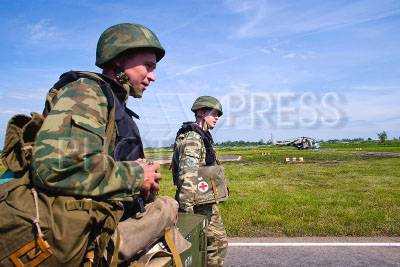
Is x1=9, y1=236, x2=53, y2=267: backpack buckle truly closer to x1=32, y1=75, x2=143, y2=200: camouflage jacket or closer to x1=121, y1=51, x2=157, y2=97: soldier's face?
x1=32, y1=75, x2=143, y2=200: camouflage jacket

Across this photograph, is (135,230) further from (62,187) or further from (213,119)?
(213,119)

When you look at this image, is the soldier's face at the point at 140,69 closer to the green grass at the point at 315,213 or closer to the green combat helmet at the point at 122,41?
the green combat helmet at the point at 122,41

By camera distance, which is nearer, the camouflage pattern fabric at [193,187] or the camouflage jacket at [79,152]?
the camouflage jacket at [79,152]

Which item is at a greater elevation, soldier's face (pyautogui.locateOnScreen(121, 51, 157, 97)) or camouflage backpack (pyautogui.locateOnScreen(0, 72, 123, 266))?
soldier's face (pyautogui.locateOnScreen(121, 51, 157, 97))

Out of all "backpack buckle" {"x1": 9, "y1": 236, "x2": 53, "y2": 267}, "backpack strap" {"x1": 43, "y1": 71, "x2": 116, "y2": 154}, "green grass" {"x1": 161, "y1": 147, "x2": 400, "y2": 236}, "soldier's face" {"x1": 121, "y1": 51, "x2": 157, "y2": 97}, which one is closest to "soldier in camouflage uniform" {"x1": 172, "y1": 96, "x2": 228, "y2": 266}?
"soldier's face" {"x1": 121, "y1": 51, "x2": 157, "y2": 97}

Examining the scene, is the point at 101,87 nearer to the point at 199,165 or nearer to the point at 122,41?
the point at 122,41

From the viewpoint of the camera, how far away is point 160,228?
288cm

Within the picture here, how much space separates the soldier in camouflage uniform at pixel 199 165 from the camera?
5.39 meters

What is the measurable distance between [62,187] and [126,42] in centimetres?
124

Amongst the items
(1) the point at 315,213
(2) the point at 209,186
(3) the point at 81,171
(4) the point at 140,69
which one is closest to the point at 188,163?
(2) the point at 209,186

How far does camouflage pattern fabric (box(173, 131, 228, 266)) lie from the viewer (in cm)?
536

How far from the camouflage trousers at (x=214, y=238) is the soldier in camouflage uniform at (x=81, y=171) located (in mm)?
3237

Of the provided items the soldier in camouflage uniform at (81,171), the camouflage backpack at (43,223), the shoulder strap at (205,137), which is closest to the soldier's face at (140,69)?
the soldier in camouflage uniform at (81,171)

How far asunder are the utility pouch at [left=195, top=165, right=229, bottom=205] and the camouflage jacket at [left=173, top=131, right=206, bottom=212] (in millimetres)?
164
